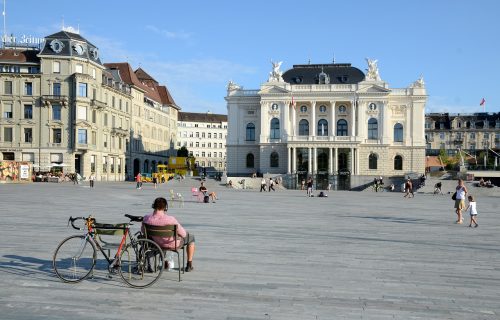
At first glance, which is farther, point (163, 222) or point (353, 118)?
point (353, 118)

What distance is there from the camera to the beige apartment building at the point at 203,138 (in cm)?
15488

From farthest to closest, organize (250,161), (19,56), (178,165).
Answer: (178,165) → (250,161) → (19,56)

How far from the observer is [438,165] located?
101 m

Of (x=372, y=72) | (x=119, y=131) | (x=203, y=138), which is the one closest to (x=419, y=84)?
(x=372, y=72)

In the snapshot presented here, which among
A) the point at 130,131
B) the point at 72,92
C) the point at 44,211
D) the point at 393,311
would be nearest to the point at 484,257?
the point at 393,311

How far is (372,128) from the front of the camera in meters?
79.6

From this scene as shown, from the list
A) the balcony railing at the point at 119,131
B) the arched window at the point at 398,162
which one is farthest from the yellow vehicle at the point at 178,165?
the arched window at the point at 398,162

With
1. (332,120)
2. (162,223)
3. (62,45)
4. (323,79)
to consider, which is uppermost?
(62,45)

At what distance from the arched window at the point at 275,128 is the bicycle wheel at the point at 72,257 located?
72.2m

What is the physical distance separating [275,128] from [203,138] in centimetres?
7797

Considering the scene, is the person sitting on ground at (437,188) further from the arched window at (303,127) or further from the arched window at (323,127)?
the arched window at (303,127)

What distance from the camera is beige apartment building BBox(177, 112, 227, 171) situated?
15488cm

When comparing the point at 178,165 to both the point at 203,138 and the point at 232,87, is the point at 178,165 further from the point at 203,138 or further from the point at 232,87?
the point at 203,138

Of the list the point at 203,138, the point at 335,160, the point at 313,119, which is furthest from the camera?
the point at 203,138
